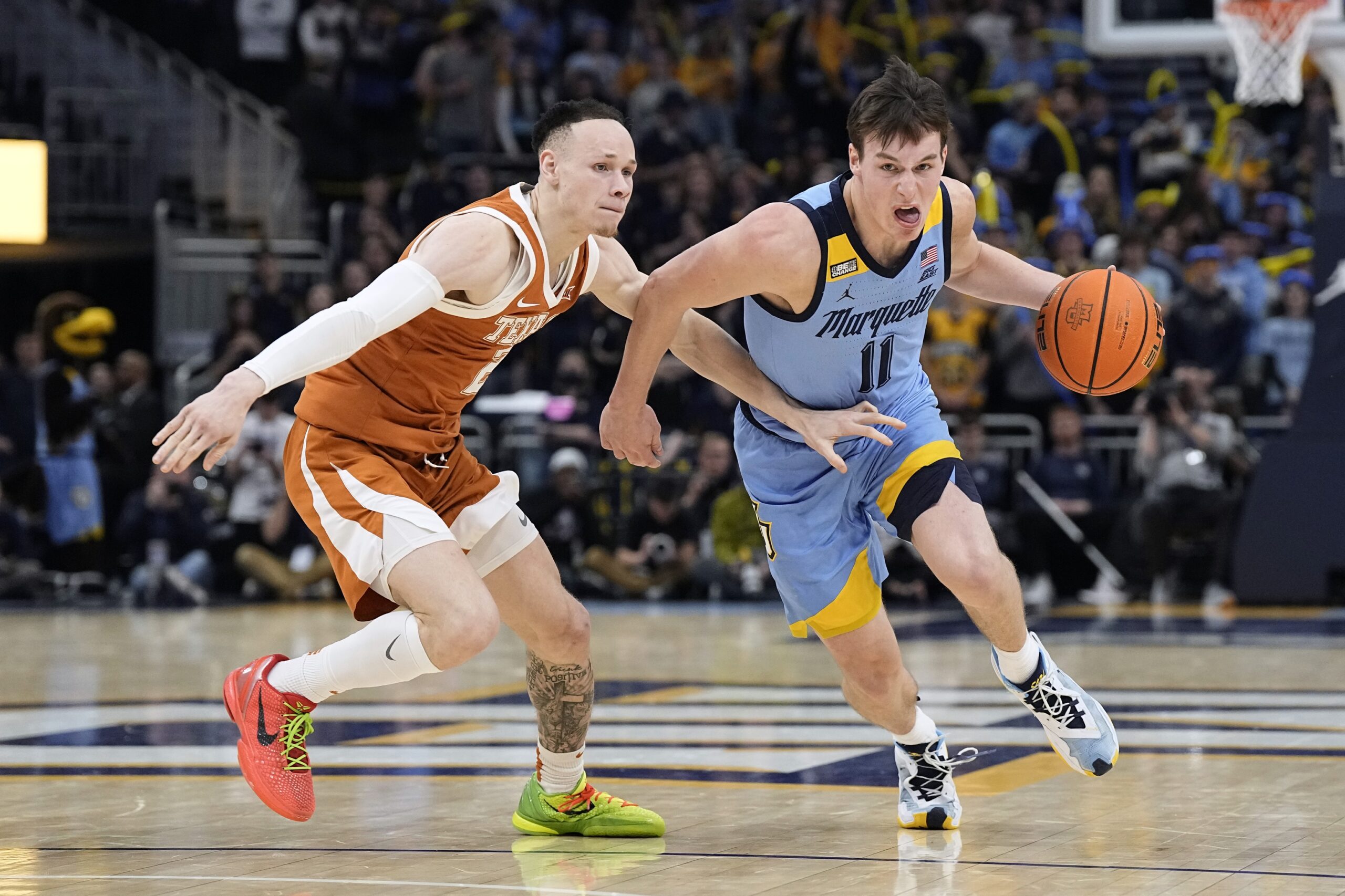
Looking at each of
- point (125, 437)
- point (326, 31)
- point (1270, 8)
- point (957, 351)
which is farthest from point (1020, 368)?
point (326, 31)

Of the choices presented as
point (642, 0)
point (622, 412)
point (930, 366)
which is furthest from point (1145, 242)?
point (622, 412)

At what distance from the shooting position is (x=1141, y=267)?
13766mm

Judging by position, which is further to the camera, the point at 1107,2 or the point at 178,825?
the point at 1107,2

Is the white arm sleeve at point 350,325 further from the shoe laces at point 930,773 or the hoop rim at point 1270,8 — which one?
the hoop rim at point 1270,8

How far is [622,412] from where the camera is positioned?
527cm

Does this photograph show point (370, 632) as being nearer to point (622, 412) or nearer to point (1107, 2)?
point (622, 412)

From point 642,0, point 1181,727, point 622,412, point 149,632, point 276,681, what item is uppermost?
point 642,0

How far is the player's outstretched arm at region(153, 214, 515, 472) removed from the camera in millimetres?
4215

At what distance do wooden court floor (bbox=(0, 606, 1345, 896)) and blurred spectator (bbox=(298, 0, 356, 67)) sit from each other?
9418 millimetres

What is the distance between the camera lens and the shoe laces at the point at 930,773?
16.9 ft

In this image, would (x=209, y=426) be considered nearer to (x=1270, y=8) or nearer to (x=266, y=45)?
(x=1270, y=8)

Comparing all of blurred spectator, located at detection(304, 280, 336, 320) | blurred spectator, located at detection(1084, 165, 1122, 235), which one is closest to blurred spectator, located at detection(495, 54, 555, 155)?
blurred spectator, located at detection(304, 280, 336, 320)

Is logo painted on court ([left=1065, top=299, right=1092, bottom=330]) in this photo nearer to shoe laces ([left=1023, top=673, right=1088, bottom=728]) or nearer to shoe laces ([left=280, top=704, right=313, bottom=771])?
shoe laces ([left=1023, top=673, right=1088, bottom=728])

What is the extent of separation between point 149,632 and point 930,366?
5.88m
